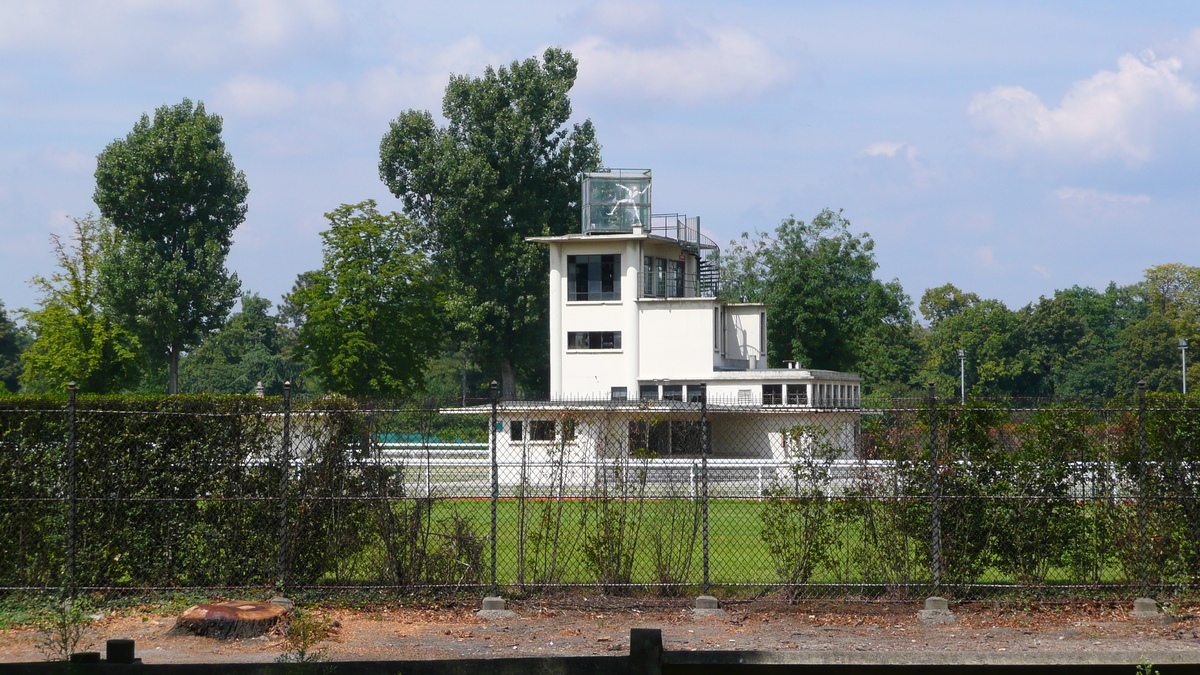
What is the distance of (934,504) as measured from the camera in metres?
11.6

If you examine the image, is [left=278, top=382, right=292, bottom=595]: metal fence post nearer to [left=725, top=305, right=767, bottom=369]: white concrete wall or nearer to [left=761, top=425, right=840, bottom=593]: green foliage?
[left=761, top=425, right=840, bottom=593]: green foliage

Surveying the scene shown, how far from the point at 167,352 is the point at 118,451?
5068 cm

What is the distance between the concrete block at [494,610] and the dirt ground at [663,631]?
11 cm

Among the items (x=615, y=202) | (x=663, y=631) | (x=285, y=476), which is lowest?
(x=663, y=631)

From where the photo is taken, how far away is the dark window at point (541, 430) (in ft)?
42.4

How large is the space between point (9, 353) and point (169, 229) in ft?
182

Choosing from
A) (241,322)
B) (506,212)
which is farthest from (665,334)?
(241,322)

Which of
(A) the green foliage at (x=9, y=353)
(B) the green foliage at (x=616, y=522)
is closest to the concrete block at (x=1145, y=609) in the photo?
(B) the green foliage at (x=616, y=522)

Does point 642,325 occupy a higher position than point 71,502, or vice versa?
point 642,325

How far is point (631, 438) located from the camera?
1300 cm

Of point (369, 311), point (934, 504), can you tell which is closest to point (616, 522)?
point (934, 504)

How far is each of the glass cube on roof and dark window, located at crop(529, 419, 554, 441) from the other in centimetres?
3451

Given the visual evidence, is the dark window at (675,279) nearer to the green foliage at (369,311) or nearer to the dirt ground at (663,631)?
the green foliage at (369,311)

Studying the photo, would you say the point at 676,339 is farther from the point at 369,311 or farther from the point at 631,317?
the point at 369,311
